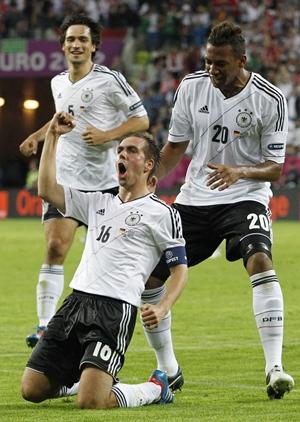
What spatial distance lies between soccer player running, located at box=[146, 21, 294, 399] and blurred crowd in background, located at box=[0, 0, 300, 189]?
2250cm

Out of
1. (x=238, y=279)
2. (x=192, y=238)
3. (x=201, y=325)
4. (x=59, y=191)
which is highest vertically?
(x=59, y=191)

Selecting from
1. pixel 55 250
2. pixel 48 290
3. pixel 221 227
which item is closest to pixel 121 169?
pixel 221 227

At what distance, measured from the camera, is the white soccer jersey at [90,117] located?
1052 cm

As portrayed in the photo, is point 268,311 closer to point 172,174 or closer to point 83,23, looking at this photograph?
point 83,23

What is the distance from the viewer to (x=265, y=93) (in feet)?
27.2

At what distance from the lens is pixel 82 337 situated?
23.8 feet

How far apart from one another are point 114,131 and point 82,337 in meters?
2.89

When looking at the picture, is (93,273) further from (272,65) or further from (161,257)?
(272,65)

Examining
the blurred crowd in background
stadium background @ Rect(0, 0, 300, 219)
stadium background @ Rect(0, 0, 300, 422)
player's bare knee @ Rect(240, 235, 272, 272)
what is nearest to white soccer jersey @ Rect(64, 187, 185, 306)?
player's bare knee @ Rect(240, 235, 272, 272)

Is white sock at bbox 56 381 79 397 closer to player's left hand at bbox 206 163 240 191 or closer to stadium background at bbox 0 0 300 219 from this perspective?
player's left hand at bbox 206 163 240 191

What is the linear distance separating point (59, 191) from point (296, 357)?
Answer: 2817 millimetres

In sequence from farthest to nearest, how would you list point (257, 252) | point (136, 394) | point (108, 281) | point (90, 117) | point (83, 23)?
point (90, 117) < point (83, 23) < point (257, 252) < point (108, 281) < point (136, 394)

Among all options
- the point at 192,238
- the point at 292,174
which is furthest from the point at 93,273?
the point at 292,174

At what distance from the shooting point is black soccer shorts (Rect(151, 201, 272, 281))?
26.3ft
